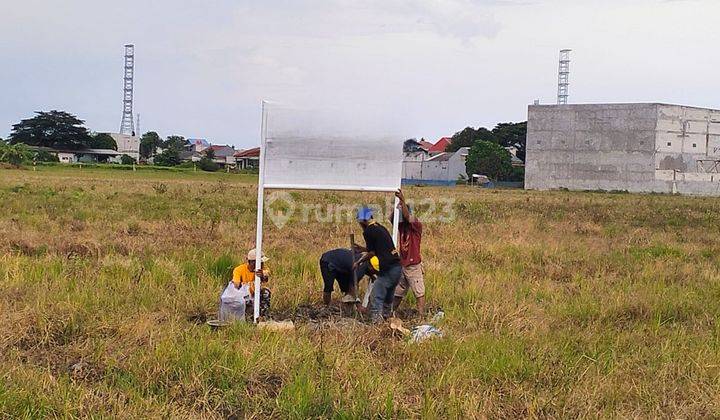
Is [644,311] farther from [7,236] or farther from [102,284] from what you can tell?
[7,236]

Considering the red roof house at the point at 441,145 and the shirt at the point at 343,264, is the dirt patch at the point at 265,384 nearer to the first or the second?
the shirt at the point at 343,264

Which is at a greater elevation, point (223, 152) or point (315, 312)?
point (223, 152)

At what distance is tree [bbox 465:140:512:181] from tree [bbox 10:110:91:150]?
49722 mm

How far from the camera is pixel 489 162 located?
244 ft

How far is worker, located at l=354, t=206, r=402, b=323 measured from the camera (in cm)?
727

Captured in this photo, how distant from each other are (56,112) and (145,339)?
9015 centimetres

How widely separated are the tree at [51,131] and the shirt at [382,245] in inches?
3471

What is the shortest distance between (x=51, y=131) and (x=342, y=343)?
8991 cm

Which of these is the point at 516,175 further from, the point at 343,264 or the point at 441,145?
the point at 343,264

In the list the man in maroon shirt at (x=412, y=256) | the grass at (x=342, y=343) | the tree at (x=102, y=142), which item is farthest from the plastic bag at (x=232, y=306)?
the tree at (x=102, y=142)

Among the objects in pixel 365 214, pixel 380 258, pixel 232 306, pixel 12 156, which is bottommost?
pixel 232 306

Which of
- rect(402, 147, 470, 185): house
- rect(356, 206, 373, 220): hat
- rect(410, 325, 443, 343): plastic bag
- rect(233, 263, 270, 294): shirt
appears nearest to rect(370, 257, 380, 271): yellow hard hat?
rect(356, 206, 373, 220): hat

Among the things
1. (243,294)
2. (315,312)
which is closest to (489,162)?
(315,312)

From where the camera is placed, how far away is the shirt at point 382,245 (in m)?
7.26
